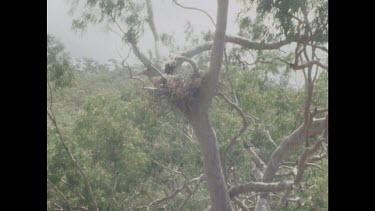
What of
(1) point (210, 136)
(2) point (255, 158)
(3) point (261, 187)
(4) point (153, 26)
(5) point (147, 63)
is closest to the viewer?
(3) point (261, 187)

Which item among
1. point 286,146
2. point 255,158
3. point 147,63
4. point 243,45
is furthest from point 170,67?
point 255,158

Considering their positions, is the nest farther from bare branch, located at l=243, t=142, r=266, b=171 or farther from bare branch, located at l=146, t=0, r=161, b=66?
bare branch, located at l=243, t=142, r=266, b=171

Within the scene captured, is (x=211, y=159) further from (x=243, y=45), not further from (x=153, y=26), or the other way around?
(x=153, y=26)

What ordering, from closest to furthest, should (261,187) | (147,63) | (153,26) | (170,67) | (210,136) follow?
(261,187) < (210,136) < (170,67) < (147,63) < (153,26)

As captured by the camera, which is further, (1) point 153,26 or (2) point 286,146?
(1) point 153,26

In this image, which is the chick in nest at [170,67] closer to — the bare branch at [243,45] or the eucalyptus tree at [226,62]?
the eucalyptus tree at [226,62]

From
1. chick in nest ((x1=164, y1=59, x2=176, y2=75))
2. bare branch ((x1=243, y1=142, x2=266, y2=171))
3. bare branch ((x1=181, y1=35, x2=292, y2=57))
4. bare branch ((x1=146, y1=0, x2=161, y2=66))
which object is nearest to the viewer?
bare branch ((x1=181, y1=35, x2=292, y2=57))

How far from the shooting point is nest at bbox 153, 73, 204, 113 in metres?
3.25

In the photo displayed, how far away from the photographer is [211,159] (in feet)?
11.1

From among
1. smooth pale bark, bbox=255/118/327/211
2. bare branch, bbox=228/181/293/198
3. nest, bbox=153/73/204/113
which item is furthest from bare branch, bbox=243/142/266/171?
nest, bbox=153/73/204/113

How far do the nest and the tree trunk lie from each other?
0.34 ft

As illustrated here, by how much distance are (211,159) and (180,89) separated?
52 cm
